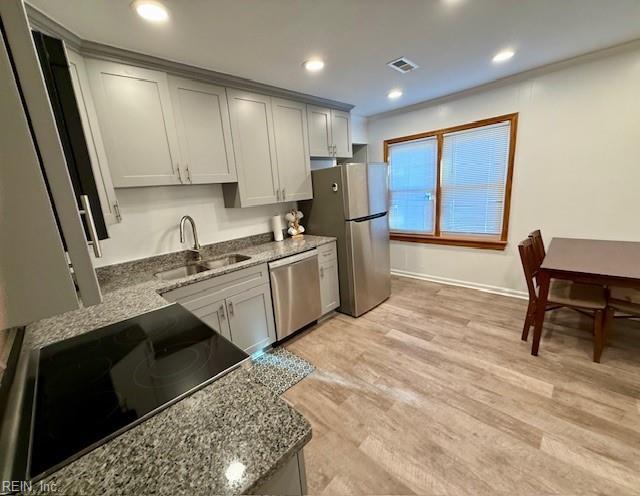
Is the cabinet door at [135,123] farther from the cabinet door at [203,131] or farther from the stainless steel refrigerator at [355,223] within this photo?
the stainless steel refrigerator at [355,223]

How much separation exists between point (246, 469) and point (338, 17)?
212 cm

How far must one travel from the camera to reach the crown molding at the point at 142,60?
4.49ft

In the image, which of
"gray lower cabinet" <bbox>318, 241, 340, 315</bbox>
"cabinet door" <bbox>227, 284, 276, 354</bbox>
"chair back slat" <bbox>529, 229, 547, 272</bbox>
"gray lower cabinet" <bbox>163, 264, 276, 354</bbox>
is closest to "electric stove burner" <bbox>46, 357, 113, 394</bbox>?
A: "gray lower cabinet" <bbox>163, 264, 276, 354</bbox>

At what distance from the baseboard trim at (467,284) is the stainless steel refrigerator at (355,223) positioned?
1.02 metres

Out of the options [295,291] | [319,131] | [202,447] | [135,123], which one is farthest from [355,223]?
[202,447]

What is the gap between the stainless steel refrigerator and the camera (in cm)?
278

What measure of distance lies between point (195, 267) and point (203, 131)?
1175 millimetres

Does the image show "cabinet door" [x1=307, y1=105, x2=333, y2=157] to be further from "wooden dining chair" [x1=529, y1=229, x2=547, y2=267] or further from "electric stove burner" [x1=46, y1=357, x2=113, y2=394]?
"electric stove burner" [x1=46, y1=357, x2=113, y2=394]

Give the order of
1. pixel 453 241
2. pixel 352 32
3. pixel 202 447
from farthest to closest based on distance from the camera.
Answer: pixel 453 241 → pixel 352 32 → pixel 202 447

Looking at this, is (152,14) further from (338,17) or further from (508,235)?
(508,235)

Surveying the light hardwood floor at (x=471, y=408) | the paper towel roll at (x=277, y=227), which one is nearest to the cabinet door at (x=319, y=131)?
the paper towel roll at (x=277, y=227)

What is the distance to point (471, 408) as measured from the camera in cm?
175

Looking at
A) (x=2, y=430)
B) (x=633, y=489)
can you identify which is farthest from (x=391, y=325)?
(x=2, y=430)

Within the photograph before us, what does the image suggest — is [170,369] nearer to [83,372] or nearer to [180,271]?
[83,372]
